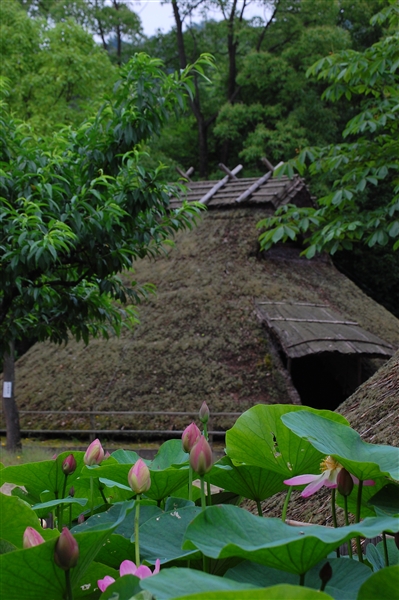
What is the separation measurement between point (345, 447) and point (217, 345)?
11.3m

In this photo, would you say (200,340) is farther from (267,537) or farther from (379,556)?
(267,537)

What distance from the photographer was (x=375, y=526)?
624 millimetres

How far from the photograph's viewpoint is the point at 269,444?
88 centimetres

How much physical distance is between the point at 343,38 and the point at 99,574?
21.0 metres

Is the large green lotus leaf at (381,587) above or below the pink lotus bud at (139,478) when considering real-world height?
below

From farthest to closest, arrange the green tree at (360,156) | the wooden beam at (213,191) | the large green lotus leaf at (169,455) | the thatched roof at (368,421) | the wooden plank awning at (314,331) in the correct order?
the wooden beam at (213,191)
the wooden plank awning at (314,331)
the green tree at (360,156)
the thatched roof at (368,421)
the large green lotus leaf at (169,455)

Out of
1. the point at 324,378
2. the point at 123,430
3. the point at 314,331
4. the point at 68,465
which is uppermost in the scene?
the point at 68,465

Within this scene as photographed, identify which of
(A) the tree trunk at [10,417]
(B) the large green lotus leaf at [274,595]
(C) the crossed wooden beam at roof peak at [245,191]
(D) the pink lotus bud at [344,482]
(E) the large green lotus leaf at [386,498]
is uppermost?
(C) the crossed wooden beam at roof peak at [245,191]

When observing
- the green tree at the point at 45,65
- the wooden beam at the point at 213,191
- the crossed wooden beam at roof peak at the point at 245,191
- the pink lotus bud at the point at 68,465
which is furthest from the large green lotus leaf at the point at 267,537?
the green tree at the point at 45,65

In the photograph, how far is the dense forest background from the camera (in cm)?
1784

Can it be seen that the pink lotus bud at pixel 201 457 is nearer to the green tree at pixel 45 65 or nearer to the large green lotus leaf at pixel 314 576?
the large green lotus leaf at pixel 314 576

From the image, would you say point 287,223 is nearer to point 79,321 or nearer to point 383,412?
point 79,321

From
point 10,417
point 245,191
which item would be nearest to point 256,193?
point 245,191

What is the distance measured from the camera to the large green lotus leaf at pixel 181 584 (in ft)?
1.69
